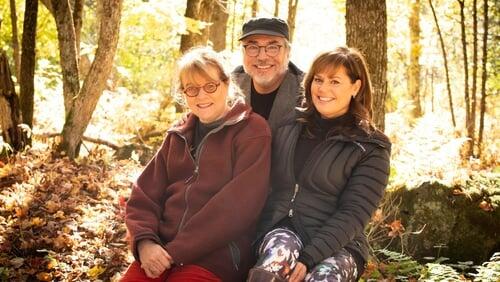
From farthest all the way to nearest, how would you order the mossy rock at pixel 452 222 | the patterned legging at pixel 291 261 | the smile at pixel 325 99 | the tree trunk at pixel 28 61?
the tree trunk at pixel 28 61 → the mossy rock at pixel 452 222 → the smile at pixel 325 99 → the patterned legging at pixel 291 261

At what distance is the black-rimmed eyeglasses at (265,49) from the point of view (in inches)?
156

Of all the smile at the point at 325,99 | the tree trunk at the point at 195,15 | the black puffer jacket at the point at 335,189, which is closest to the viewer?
the black puffer jacket at the point at 335,189

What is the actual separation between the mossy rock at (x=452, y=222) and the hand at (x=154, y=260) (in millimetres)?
3137

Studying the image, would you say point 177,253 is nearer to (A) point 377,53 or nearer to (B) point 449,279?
(B) point 449,279

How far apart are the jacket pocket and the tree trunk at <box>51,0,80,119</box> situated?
5.00 meters

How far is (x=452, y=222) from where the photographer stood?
203 inches

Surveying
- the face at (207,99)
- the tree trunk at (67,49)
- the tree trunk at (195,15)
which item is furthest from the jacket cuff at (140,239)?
the tree trunk at (195,15)

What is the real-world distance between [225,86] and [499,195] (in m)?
3.61

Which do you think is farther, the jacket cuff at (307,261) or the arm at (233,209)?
the arm at (233,209)

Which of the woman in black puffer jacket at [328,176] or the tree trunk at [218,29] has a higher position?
the tree trunk at [218,29]

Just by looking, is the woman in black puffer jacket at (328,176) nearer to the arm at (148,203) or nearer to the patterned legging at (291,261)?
the patterned legging at (291,261)

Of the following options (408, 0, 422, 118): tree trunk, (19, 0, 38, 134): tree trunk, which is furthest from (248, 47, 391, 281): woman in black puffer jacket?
(408, 0, 422, 118): tree trunk

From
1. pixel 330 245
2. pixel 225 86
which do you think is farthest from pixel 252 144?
pixel 330 245

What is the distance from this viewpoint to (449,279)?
4.25m
